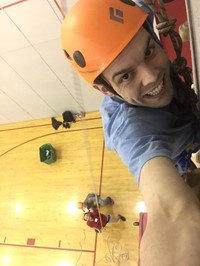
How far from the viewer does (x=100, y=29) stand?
0.98 m

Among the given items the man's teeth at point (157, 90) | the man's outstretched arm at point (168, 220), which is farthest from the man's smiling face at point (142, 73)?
the man's outstretched arm at point (168, 220)

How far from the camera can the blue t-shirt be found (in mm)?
922

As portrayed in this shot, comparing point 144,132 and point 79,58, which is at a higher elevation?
point 79,58

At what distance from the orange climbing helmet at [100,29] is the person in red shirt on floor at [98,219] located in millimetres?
2586

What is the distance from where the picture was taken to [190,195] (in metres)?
0.69

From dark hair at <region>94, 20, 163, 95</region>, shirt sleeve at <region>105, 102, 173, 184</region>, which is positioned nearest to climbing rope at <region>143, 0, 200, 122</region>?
dark hair at <region>94, 20, 163, 95</region>

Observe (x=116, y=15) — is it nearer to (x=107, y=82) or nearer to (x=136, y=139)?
(x=107, y=82)

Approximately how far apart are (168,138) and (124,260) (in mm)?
2535

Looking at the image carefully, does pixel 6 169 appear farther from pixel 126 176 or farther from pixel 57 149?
pixel 126 176

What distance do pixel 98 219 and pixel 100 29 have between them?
8.96 feet

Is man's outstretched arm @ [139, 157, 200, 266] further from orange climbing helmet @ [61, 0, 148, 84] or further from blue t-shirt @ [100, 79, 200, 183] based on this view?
orange climbing helmet @ [61, 0, 148, 84]

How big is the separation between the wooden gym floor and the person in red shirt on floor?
8 cm

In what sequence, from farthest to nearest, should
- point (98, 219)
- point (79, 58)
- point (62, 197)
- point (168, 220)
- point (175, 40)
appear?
point (62, 197) → point (98, 219) → point (79, 58) → point (175, 40) → point (168, 220)

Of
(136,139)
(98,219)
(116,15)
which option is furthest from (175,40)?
(98,219)
